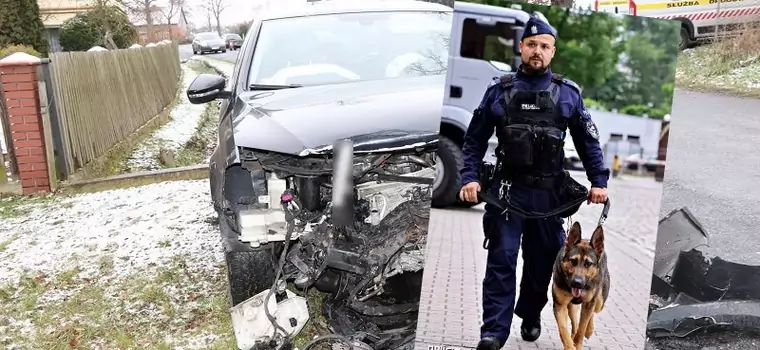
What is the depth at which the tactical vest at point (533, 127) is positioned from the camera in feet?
5.69

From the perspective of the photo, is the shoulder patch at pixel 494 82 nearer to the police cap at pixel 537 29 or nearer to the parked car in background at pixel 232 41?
the police cap at pixel 537 29

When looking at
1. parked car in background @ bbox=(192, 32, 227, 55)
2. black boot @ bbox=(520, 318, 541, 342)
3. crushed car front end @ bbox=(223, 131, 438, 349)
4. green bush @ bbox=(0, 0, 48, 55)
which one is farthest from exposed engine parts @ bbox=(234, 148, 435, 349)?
green bush @ bbox=(0, 0, 48, 55)

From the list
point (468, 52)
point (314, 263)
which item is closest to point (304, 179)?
point (314, 263)

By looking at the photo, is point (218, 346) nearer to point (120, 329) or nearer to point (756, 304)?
point (120, 329)

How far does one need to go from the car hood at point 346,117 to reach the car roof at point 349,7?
1.47ft

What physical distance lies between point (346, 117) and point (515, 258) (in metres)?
0.88

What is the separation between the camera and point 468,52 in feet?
6.07

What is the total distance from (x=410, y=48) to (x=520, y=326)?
140 cm

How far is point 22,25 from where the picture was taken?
2.95m

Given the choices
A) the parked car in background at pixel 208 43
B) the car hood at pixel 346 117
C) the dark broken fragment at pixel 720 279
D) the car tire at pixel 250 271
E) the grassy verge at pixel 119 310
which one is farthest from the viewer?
the parked car in background at pixel 208 43

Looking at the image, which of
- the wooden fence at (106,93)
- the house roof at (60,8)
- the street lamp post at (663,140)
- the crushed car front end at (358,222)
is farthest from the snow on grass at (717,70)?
the house roof at (60,8)

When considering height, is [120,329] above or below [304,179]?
below

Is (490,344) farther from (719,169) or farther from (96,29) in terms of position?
(96,29)

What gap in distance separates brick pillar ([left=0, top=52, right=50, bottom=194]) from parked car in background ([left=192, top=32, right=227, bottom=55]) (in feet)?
4.55
